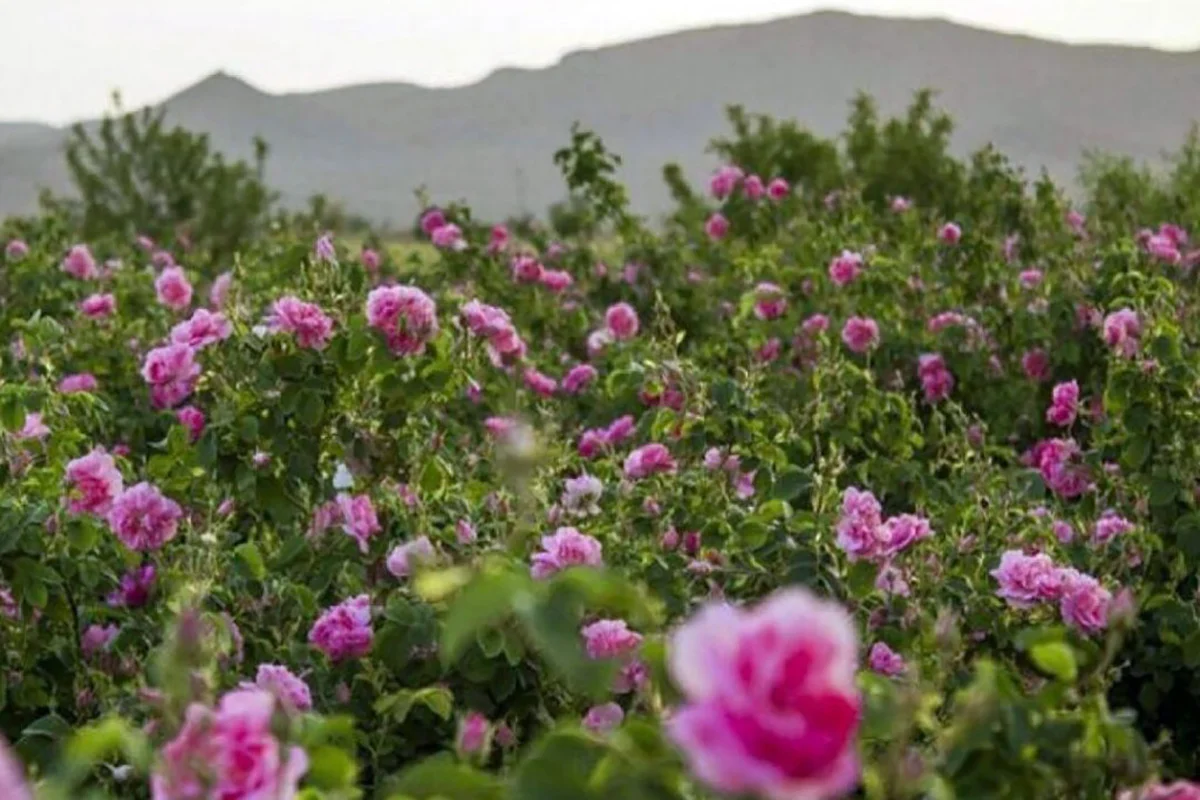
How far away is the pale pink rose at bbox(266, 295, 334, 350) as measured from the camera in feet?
11.5

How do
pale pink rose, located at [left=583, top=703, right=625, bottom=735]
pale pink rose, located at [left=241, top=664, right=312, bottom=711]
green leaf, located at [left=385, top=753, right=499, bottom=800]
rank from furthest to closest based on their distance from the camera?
1. pale pink rose, located at [left=241, top=664, right=312, bottom=711]
2. pale pink rose, located at [left=583, top=703, right=625, bottom=735]
3. green leaf, located at [left=385, top=753, right=499, bottom=800]

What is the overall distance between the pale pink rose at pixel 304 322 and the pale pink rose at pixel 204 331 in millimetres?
93

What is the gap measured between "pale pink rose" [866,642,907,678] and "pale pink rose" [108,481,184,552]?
1.20 meters

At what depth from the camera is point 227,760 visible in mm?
1310

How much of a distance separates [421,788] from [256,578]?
1.86 meters

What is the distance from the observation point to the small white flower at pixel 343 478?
139 inches

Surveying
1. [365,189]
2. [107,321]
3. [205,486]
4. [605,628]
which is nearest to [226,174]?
[107,321]

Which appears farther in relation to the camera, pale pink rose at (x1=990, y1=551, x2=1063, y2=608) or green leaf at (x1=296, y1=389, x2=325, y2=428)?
green leaf at (x1=296, y1=389, x2=325, y2=428)

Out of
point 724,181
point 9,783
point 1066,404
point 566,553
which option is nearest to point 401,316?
point 566,553

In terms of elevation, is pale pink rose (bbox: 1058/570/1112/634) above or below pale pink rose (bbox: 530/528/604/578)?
below

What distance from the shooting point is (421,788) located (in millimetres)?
1440

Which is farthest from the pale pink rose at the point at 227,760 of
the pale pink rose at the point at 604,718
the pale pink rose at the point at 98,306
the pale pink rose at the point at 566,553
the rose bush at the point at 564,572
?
the pale pink rose at the point at 98,306

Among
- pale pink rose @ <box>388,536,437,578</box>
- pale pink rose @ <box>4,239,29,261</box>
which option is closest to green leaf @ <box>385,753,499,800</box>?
pale pink rose @ <box>388,536,437,578</box>

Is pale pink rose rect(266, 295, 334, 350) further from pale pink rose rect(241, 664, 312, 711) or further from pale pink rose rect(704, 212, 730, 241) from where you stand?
pale pink rose rect(704, 212, 730, 241)
